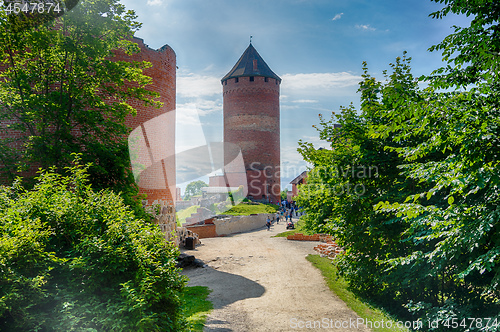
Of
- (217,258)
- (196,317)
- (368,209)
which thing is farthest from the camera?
(217,258)

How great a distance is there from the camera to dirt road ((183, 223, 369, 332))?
25.6 feet

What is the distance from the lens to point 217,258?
16.5m

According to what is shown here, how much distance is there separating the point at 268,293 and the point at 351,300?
239 cm

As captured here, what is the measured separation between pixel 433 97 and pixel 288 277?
28.5ft

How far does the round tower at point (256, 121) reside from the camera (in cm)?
4725

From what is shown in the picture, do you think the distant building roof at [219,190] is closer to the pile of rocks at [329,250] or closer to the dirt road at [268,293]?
the dirt road at [268,293]

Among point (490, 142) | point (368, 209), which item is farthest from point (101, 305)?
point (368, 209)

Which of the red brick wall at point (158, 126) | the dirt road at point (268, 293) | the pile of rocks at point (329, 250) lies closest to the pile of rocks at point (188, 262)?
the dirt road at point (268, 293)

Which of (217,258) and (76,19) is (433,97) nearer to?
(76,19)

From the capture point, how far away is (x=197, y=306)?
912 centimetres

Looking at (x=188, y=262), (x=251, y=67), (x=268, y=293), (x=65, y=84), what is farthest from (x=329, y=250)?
(x=251, y=67)

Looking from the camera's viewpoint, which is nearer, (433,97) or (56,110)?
(433,97)

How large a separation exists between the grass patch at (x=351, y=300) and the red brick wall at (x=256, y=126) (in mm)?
32930

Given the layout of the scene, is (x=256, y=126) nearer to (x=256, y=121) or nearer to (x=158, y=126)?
(x=256, y=121)
